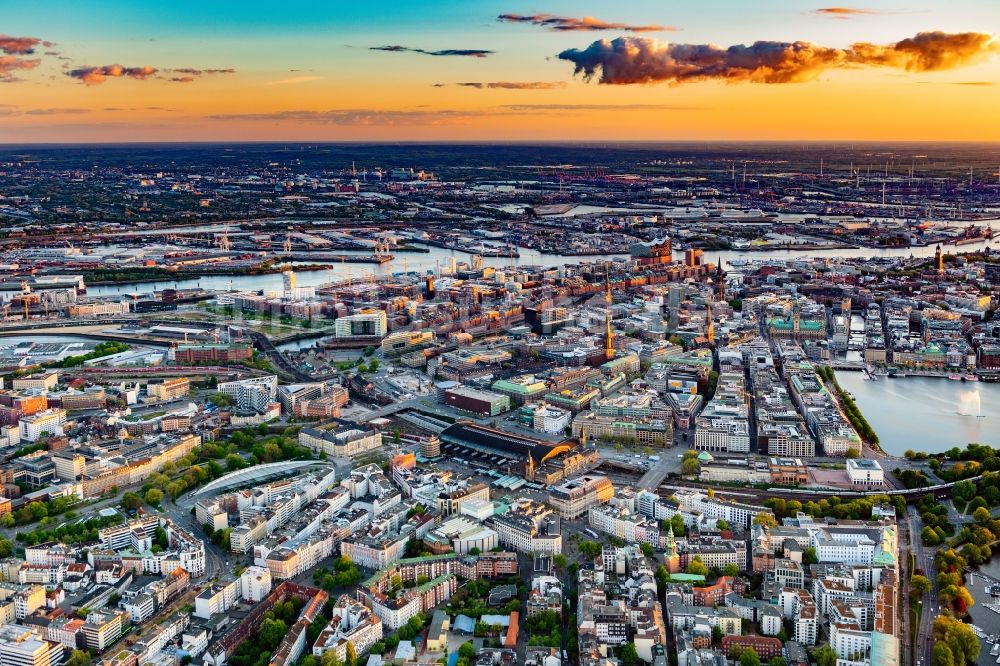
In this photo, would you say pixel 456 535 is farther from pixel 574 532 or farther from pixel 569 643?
pixel 569 643

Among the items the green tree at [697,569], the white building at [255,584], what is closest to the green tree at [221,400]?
the white building at [255,584]

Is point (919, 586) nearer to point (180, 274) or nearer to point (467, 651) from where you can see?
point (467, 651)

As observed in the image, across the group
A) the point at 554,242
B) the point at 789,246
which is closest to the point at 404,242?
the point at 554,242

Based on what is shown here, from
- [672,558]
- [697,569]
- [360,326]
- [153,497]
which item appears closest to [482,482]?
[672,558]

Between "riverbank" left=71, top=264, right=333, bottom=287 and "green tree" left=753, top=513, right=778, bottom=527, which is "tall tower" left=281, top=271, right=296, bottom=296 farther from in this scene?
"green tree" left=753, top=513, right=778, bottom=527

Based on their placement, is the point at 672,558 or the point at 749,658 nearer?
the point at 749,658

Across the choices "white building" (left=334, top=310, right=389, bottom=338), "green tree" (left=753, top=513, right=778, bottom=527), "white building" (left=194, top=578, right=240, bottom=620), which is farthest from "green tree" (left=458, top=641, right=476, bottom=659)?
"white building" (left=334, top=310, right=389, bottom=338)
